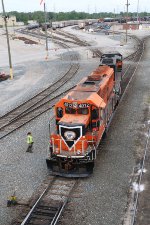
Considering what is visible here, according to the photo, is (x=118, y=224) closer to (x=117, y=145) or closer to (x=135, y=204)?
(x=135, y=204)

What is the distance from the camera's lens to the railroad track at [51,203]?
1186 cm

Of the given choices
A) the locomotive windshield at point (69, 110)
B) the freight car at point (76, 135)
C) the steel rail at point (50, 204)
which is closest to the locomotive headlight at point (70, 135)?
the freight car at point (76, 135)

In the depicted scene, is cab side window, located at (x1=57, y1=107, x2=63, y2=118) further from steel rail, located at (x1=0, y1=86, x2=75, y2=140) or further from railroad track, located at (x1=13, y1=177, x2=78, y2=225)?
steel rail, located at (x1=0, y1=86, x2=75, y2=140)

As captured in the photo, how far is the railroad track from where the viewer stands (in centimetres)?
1186

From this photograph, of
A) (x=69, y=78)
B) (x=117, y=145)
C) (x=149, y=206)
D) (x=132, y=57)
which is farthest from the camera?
(x=132, y=57)

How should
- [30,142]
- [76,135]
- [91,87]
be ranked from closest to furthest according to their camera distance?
1. [76,135]
2. [30,142]
3. [91,87]

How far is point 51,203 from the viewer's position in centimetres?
1292

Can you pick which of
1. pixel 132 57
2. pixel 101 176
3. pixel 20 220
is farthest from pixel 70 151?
pixel 132 57

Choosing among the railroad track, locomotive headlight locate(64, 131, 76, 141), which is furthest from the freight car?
the railroad track

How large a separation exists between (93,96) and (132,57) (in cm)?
3756

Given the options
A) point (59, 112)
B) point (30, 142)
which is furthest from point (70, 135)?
point (30, 142)

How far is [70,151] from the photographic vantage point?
1491 cm

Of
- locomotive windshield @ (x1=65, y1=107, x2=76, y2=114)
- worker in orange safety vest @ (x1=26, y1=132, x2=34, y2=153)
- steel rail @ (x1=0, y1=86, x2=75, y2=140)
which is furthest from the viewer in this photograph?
steel rail @ (x1=0, y1=86, x2=75, y2=140)

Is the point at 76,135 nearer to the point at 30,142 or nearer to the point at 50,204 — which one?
the point at 50,204
